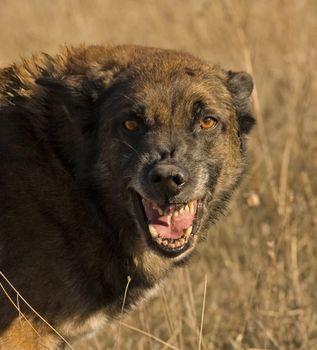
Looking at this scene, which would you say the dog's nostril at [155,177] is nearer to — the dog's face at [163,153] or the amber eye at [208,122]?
the dog's face at [163,153]

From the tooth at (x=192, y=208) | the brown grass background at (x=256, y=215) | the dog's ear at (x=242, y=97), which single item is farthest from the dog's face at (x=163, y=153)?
the brown grass background at (x=256, y=215)

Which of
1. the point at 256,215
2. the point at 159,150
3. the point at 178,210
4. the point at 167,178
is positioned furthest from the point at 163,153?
the point at 256,215

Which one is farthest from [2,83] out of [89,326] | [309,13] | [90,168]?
[309,13]

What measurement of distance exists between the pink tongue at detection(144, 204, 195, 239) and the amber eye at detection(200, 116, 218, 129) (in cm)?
51

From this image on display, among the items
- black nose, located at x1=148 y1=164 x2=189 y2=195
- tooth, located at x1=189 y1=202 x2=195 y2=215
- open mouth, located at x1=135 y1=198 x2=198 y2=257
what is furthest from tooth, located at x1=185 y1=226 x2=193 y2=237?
black nose, located at x1=148 y1=164 x2=189 y2=195

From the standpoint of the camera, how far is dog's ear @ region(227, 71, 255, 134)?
5375 millimetres

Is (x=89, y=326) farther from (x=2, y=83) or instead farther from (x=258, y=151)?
(x=258, y=151)

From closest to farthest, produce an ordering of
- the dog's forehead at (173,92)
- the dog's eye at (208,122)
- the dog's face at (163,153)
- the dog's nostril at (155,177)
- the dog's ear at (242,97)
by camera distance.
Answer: the dog's nostril at (155,177), the dog's face at (163,153), the dog's forehead at (173,92), the dog's eye at (208,122), the dog's ear at (242,97)

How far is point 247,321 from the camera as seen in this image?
6105mm

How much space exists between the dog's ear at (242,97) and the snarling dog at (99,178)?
112 mm

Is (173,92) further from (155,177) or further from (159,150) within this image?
(155,177)

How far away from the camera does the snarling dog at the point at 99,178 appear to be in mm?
4727

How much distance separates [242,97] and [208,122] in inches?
18.1

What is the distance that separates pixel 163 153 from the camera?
4.78 metres
